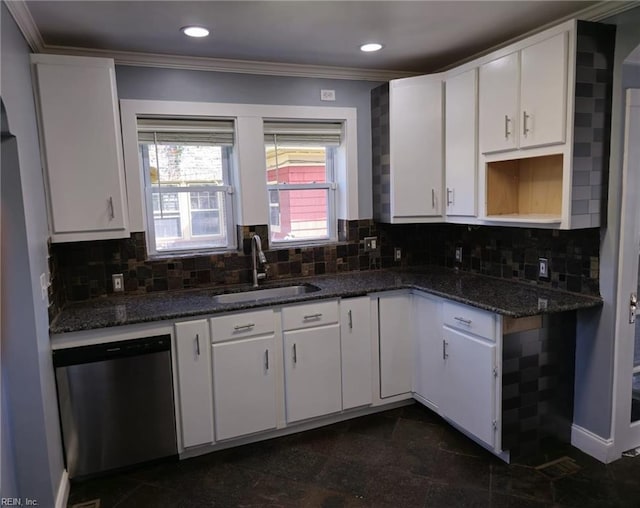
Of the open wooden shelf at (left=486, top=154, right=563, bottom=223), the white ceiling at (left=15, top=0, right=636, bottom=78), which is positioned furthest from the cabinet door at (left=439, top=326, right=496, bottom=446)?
the white ceiling at (left=15, top=0, right=636, bottom=78)

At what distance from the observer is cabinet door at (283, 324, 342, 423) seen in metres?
2.89

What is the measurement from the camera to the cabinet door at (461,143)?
292 cm

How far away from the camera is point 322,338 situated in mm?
2953

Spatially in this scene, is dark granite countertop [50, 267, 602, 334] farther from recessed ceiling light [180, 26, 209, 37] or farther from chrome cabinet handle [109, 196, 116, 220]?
recessed ceiling light [180, 26, 209, 37]

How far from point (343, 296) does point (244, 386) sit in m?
0.84

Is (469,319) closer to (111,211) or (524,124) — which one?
(524,124)

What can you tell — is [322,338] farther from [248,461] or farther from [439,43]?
[439,43]

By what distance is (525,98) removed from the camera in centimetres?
251

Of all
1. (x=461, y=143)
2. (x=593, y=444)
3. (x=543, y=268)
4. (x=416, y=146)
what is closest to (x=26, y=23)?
(x=416, y=146)

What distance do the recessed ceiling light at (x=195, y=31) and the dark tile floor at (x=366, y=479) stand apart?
248cm

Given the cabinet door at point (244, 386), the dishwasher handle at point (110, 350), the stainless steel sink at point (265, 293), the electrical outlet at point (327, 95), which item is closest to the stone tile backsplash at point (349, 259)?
the stainless steel sink at point (265, 293)

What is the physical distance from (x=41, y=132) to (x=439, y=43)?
242 centimetres

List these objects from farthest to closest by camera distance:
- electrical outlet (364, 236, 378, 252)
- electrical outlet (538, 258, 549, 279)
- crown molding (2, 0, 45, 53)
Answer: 1. electrical outlet (364, 236, 378, 252)
2. electrical outlet (538, 258, 549, 279)
3. crown molding (2, 0, 45, 53)

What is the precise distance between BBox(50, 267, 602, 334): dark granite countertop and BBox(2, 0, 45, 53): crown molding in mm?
1494
